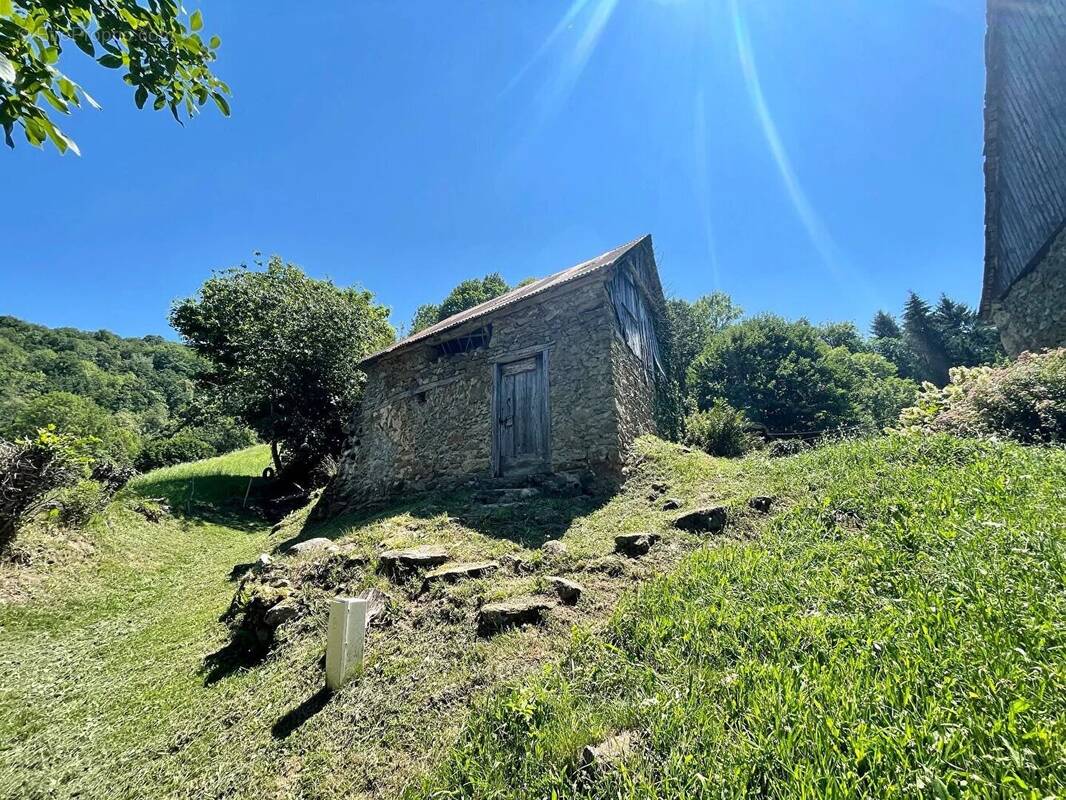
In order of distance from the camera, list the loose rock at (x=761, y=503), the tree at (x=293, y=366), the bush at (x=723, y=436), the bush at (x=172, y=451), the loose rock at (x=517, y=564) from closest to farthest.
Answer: the loose rock at (x=517, y=564) < the loose rock at (x=761, y=503) < the bush at (x=723, y=436) < the tree at (x=293, y=366) < the bush at (x=172, y=451)

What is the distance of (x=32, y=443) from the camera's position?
22.1ft

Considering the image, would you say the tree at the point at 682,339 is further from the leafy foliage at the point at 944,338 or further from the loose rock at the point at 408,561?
the leafy foliage at the point at 944,338

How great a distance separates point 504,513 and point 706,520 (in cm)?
309

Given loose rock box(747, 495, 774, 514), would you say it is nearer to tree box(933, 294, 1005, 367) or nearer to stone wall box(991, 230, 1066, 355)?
stone wall box(991, 230, 1066, 355)

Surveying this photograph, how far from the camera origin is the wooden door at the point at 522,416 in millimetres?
8531

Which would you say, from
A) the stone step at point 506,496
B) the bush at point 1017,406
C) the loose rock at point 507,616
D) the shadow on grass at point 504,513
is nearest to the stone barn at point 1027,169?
the bush at point 1017,406

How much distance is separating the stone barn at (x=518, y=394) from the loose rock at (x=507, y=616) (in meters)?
4.29

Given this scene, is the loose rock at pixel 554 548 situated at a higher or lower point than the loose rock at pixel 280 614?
higher

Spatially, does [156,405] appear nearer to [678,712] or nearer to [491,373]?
[491,373]

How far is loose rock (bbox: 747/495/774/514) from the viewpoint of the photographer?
5109 millimetres

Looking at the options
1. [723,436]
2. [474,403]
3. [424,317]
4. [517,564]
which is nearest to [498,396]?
[474,403]

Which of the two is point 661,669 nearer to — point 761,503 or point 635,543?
point 635,543

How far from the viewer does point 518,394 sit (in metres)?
9.01

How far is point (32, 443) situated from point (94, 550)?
220cm
